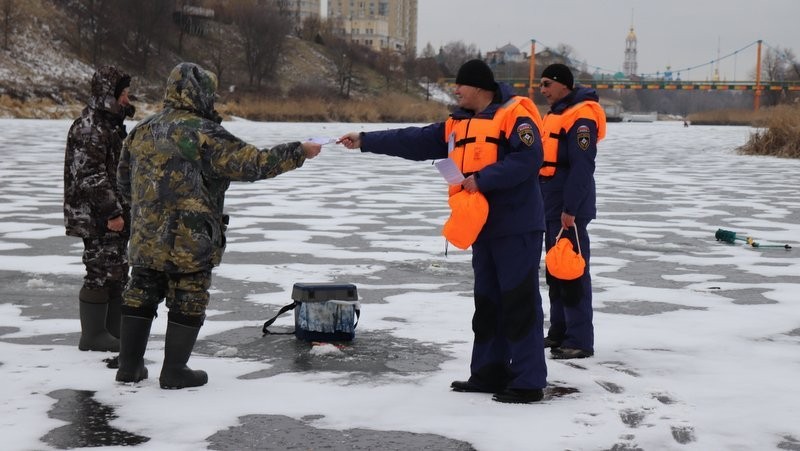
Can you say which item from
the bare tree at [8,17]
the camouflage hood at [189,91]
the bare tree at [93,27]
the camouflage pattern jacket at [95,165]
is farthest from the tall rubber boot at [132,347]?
the bare tree at [93,27]

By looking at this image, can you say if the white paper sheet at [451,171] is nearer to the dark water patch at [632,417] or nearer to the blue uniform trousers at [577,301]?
the blue uniform trousers at [577,301]

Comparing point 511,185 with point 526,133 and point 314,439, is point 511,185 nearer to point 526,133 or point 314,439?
point 526,133

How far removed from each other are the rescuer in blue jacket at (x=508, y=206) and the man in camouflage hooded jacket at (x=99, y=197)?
6.15ft

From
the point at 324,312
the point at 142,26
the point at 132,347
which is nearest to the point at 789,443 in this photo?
the point at 324,312

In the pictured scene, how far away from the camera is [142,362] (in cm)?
535

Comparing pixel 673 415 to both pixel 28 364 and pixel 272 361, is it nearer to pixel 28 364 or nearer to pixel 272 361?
pixel 272 361

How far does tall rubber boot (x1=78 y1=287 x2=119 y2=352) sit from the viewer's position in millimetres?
5938

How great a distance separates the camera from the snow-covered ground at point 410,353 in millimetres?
4648

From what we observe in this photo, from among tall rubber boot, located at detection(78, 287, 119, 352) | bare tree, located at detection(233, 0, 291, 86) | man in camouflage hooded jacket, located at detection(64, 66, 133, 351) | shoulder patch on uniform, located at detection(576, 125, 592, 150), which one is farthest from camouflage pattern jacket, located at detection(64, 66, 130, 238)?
bare tree, located at detection(233, 0, 291, 86)

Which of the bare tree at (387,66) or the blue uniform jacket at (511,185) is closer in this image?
the blue uniform jacket at (511,185)

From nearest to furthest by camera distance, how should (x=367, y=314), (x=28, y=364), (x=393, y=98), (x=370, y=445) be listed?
(x=370, y=445), (x=28, y=364), (x=367, y=314), (x=393, y=98)

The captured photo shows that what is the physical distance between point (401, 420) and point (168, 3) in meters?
86.1

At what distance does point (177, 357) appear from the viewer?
523 cm

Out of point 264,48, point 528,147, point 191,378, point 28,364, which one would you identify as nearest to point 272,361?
point 191,378
